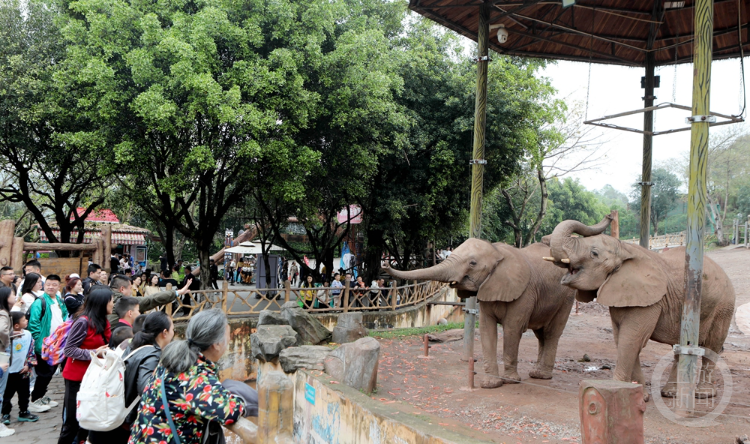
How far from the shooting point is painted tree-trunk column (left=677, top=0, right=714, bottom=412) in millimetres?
6238

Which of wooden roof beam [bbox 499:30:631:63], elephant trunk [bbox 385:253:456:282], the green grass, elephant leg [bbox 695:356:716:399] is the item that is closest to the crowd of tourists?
elephant trunk [bbox 385:253:456:282]

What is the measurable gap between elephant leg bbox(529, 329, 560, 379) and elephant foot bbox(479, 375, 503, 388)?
0.91 meters

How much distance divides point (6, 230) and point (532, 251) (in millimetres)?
12440

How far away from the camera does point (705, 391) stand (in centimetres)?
685

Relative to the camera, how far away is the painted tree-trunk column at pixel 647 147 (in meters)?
11.0

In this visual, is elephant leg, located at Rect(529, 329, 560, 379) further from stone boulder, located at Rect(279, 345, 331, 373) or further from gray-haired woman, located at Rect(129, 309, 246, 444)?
gray-haired woman, located at Rect(129, 309, 246, 444)

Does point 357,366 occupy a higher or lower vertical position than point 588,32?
lower

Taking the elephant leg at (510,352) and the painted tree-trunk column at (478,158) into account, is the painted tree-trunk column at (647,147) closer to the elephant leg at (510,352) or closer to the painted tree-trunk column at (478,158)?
the painted tree-trunk column at (478,158)

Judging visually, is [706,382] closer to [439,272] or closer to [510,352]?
[510,352]

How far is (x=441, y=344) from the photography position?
12023mm

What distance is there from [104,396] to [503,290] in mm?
5532

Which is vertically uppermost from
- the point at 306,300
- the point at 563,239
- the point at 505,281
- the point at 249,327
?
the point at 563,239

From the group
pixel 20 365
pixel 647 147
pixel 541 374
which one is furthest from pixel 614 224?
pixel 20 365

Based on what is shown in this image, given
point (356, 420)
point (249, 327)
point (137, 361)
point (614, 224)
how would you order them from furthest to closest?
1. point (249, 327)
2. point (614, 224)
3. point (356, 420)
4. point (137, 361)
